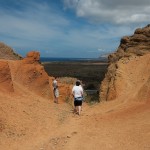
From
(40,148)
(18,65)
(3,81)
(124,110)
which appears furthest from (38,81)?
(40,148)

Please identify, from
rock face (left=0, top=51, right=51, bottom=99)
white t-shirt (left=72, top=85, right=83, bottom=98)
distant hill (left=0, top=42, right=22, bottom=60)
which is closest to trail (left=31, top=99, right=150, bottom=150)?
white t-shirt (left=72, top=85, right=83, bottom=98)

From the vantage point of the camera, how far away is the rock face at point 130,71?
2026cm

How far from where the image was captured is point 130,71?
77.9ft

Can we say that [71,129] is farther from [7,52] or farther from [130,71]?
[7,52]

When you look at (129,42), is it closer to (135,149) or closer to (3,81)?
(3,81)

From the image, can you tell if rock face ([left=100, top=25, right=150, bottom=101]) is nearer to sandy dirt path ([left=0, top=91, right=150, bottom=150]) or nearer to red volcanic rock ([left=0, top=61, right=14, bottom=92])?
sandy dirt path ([left=0, top=91, right=150, bottom=150])

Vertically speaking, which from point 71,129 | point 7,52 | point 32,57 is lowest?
point 71,129

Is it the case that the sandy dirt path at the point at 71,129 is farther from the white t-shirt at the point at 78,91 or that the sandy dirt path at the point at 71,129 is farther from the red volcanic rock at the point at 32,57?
the red volcanic rock at the point at 32,57

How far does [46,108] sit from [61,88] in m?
10.4

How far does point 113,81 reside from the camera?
2325cm

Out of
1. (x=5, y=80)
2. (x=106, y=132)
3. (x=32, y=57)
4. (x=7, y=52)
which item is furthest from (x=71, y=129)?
(x=7, y=52)

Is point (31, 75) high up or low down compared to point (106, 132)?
up

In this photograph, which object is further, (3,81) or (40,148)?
(3,81)

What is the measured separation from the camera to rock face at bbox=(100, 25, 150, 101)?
20258 mm
